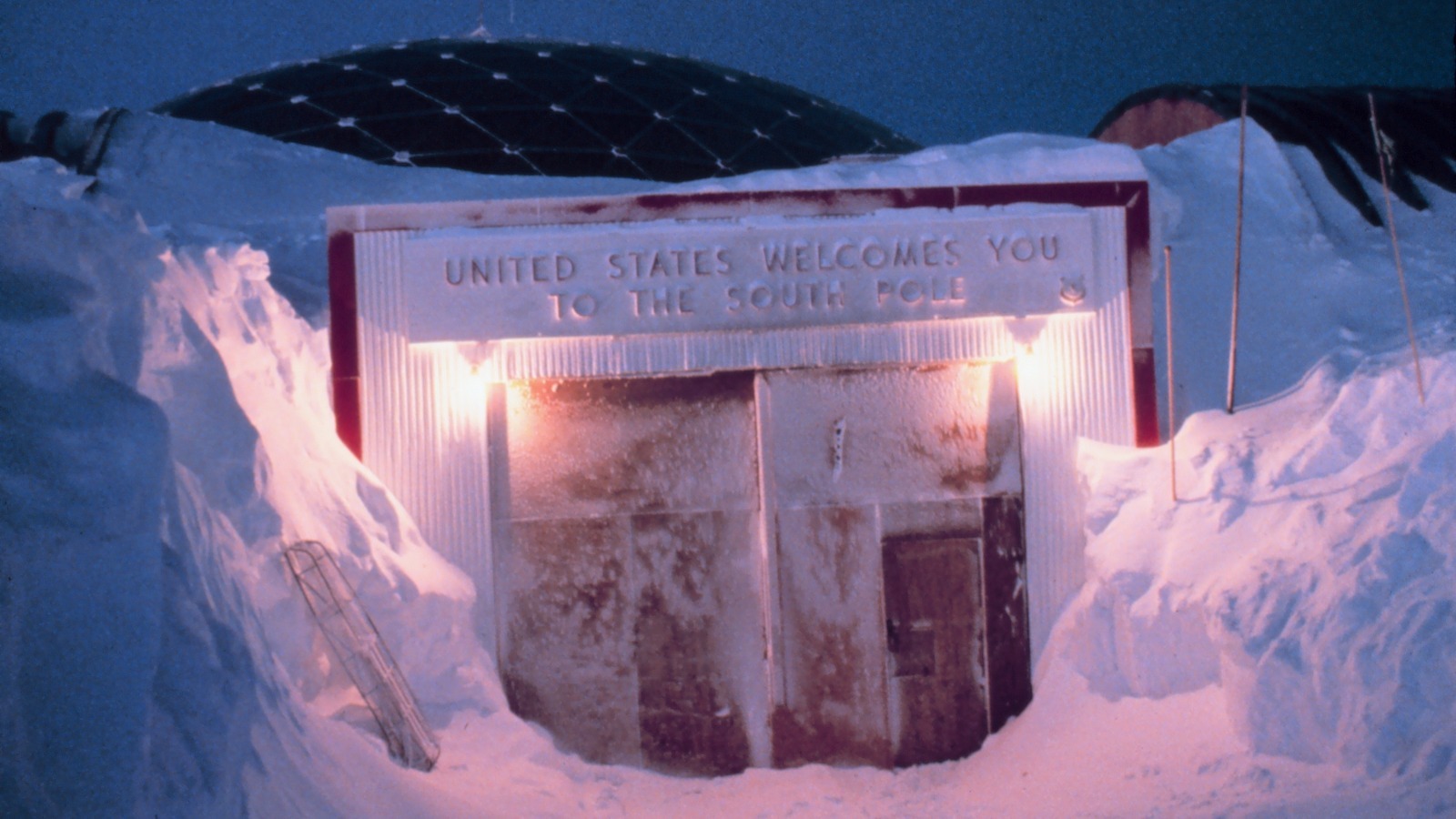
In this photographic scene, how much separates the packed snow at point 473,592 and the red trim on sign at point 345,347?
0.60ft

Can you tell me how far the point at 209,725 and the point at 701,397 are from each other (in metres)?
4.90

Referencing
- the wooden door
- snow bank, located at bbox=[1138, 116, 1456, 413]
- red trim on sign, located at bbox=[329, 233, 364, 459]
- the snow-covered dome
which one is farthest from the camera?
the snow-covered dome

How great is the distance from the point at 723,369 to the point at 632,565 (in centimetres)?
188

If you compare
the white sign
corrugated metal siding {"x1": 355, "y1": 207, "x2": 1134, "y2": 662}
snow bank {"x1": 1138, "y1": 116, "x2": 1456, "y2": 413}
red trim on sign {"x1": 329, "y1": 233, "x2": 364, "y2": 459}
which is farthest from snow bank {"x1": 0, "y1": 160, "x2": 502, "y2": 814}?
snow bank {"x1": 1138, "y1": 116, "x2": 1456, "y2": 413}

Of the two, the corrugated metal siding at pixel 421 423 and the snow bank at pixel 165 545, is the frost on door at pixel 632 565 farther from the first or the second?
the snow bank at pixel 165 545

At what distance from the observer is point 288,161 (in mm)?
12055

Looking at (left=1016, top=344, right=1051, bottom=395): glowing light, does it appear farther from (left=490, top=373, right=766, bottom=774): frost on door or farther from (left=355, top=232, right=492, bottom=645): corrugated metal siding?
(left=355, top=232, right=492, bottom=645): corrugated metal siding

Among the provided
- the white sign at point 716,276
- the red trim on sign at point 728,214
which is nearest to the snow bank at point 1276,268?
the red trim on sign at point 728,214

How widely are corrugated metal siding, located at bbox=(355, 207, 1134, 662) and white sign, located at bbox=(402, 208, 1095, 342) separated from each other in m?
0.14

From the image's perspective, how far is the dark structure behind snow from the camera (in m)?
12.5

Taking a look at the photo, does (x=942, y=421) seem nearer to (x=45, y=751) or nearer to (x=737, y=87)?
(x=45, y=751)

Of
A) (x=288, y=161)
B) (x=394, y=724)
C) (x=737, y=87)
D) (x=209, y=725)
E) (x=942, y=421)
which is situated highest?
(x=737, y=87)

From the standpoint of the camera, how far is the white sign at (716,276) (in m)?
8.91

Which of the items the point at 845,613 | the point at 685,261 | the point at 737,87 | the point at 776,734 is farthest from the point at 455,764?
the point at 737,87
